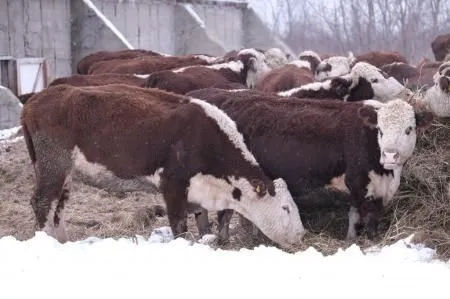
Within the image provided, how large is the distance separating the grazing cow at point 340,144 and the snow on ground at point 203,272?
90 centimetres

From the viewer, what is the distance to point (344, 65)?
1401 centimetres

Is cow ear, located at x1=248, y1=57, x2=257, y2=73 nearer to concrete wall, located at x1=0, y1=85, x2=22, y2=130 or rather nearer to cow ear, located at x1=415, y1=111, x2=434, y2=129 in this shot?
concrete wall, located at x1=0, y1=85, x2=22, y2=130

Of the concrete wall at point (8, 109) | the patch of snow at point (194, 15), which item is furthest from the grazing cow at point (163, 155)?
the patch of snow at point (194, 15)

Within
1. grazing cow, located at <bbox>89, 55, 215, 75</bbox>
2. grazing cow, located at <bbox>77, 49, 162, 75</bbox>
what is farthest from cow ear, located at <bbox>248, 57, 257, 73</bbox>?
grazing cow, located at <bbox>77, 49, 162, 75</bbox>

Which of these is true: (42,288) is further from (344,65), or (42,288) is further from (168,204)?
(344,65)

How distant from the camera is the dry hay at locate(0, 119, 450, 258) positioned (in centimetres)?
704

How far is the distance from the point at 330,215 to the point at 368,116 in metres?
1.27

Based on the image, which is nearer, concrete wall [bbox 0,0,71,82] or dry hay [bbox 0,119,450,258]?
dry hay [bbox 0,119,450,258]

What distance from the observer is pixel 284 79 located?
12141 mm

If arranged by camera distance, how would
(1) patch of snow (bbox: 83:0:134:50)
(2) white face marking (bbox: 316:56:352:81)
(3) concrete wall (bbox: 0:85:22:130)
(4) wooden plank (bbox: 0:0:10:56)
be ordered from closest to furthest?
(2) white face marking (bbox: 316:56:352:81) → (3) concrete wall (bbox: 0:85:22:130) → (4) wooden plank (bbox: 0:0:10:56) → (1) patch of snow (bbox: 83:0:134:50)

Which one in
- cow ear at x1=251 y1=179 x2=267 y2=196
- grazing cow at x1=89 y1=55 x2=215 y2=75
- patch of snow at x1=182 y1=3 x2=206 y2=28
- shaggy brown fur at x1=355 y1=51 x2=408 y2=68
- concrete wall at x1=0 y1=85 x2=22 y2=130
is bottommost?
Result: concrete wall at x1=0 y1=85 x2=22 y2=130

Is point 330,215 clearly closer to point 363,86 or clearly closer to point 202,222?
point 202,222

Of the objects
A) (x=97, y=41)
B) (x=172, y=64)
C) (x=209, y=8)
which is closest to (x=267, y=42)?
(x=209, y=8)

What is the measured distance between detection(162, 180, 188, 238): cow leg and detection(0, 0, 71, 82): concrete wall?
12.6 m
